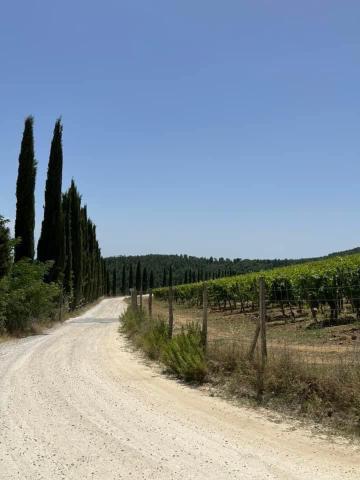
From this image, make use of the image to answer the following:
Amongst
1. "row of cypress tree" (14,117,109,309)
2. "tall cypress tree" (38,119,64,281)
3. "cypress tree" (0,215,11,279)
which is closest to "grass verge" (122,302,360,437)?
"cypress tree" (0,215,11,279)

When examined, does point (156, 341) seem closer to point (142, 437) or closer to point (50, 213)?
point (142, 437)

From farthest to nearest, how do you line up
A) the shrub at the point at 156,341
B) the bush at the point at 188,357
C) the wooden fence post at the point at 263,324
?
the shrub at the point at 156,341 → the bush at the point at 188,357 → the wooden fence post at the point at 263,324

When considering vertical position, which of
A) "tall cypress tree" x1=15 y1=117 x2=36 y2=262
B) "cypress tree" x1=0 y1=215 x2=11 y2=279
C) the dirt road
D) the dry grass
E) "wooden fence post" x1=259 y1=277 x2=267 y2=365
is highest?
"tall cypress tree" x1=15 y1=117 x2=36 y2=262

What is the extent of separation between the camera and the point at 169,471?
15.8 feet

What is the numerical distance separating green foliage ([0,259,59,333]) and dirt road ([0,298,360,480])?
9.66m

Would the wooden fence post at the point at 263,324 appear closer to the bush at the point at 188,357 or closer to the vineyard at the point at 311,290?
the bush at the point at 188,357

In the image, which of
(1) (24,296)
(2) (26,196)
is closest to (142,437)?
(1) (24,296)

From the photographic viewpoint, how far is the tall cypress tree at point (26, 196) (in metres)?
25.3

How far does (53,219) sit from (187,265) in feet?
489

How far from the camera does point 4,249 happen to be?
16906 millimetres

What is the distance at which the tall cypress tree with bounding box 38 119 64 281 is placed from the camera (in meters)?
29.3

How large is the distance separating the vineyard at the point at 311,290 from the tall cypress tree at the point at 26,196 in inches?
463

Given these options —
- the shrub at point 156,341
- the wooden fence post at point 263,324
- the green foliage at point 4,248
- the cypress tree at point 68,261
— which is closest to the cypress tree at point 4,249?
the green foliage at point 4,248

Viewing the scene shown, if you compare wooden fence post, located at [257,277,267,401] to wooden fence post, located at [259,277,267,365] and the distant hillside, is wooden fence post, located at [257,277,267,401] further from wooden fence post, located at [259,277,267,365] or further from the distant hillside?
the distant hillside
